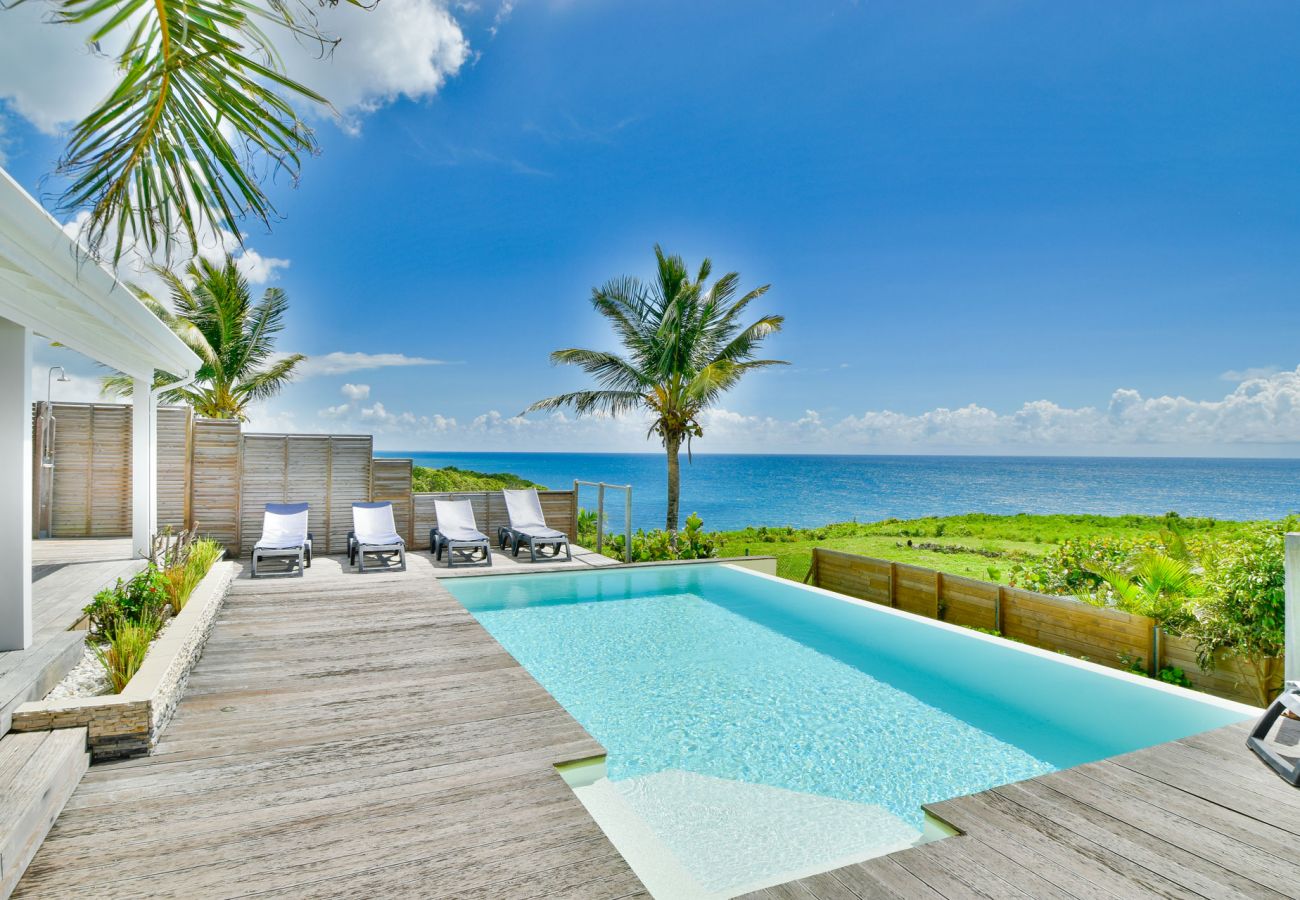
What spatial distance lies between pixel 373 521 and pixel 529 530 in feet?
7.40

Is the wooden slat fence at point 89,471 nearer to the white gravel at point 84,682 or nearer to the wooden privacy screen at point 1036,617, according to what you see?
the white gravel at point 84,682

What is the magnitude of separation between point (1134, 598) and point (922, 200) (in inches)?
704

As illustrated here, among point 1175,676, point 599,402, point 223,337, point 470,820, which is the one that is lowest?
point 1175,676

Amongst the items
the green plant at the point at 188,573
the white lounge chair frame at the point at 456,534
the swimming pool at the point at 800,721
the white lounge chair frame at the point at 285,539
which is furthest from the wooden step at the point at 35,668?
the white lounge chair frame at the point at 456,534

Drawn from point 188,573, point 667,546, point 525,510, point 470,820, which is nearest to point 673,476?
point 667,546

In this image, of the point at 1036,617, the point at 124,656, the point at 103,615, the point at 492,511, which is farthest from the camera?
the point at 492,511

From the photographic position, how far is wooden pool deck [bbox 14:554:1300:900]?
2.20 metres

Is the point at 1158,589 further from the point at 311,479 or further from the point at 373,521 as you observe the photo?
the point at 311,479

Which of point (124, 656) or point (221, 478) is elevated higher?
point (221, 478)

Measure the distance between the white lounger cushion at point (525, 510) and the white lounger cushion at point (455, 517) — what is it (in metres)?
0.60

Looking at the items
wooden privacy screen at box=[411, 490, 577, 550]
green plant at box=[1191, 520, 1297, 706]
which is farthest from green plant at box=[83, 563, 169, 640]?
green plant at box=[1191, 520, 1297, 706]

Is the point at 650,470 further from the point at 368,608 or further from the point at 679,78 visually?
the point at 368,608

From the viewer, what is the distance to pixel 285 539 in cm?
848

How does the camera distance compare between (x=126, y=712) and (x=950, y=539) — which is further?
(x=950, y=539)
